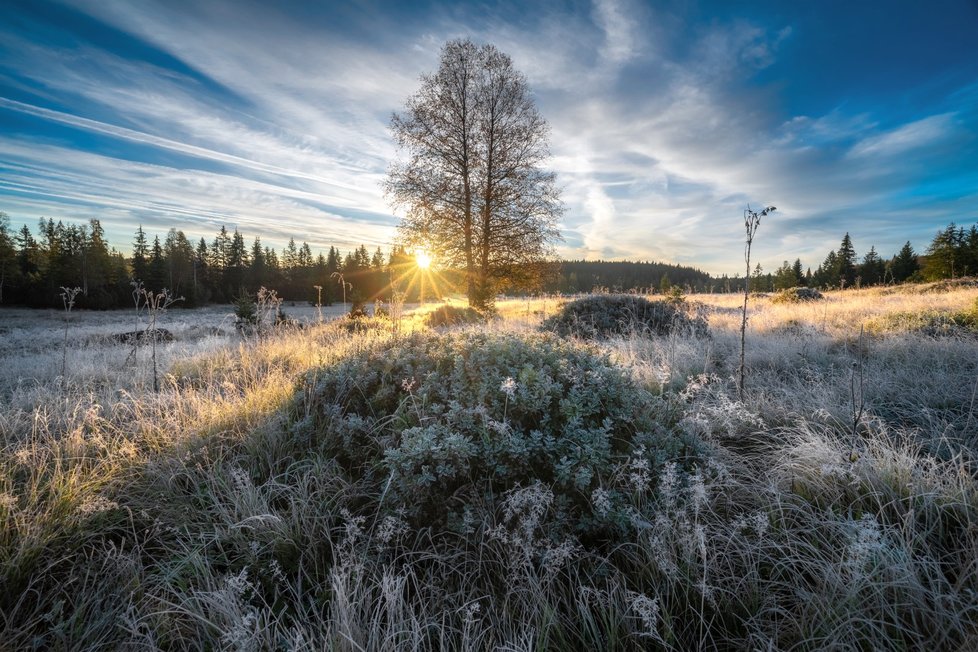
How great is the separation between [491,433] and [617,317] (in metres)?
8.73

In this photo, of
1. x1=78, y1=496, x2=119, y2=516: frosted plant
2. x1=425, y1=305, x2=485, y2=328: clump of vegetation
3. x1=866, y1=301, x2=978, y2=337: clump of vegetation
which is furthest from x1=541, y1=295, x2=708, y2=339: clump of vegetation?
x1=78, y1=496, x2=119, y2=516: frosted plant

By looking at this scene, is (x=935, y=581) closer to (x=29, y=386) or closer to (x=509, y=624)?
(x=509, y=624)

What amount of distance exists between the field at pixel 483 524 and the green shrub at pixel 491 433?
2cm

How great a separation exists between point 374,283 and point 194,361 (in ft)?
178

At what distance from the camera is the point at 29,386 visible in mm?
5500

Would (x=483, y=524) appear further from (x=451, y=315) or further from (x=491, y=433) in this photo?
(x=451, y=315)

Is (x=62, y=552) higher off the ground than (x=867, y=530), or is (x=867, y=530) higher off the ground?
(x=867, y=530)

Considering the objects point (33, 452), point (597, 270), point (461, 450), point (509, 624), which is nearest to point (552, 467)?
point (461, 450)

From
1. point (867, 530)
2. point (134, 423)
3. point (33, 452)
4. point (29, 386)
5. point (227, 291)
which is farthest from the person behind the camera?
point (227, 291)

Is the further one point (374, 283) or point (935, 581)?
point (374, 283)

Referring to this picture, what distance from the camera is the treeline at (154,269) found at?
122 feet

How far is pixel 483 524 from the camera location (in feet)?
6.87

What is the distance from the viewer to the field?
1.71 m

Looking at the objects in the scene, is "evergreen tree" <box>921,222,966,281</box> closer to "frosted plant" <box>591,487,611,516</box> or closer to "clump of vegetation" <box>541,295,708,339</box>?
"clump of vegetation" <box>541,295,708,339</box>
